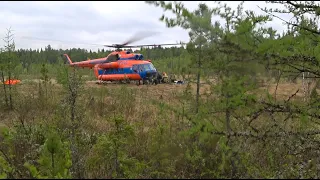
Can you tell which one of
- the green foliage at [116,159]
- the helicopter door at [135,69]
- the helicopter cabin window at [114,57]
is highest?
the helicopter cabin window at [114,57]

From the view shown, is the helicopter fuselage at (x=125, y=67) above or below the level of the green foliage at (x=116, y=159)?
above

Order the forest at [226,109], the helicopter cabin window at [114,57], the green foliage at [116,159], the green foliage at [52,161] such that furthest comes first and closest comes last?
the helicopter cabin window at [114,57] < the green foliage at [116,159] < the green foliage at [52,161] < the forest at [226,109]

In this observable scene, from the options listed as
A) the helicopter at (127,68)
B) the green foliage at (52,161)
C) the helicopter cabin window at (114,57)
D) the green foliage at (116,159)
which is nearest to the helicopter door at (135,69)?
the helicopter at (127,68)

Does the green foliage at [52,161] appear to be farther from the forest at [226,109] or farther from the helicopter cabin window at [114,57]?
the helicopter cabin window at [114,57]

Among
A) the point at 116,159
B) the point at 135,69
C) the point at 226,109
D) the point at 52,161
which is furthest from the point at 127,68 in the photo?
the point at 226,109

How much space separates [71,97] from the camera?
17.6 ft

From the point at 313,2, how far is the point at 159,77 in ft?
58.0

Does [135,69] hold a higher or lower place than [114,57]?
lower

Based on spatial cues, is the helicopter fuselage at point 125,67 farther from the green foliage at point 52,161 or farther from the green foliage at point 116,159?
the green foliage at point 52,161

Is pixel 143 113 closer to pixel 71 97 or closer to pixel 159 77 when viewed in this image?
pixel 71 97

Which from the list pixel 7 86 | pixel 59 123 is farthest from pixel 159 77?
pixel 59 123

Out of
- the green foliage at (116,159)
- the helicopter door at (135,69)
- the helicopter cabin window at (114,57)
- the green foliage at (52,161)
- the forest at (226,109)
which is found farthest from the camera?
the helicopter cabin window at (114,57)

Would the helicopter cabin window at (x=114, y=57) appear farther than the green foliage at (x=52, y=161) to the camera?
Yes

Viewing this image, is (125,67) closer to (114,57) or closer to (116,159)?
(114,57)
